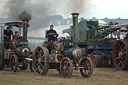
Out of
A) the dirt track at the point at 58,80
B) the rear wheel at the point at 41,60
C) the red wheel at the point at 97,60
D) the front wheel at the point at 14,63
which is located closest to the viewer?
the dirt track at the point at 58,80

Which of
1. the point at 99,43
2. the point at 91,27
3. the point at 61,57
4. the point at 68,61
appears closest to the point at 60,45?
the point at 61,57

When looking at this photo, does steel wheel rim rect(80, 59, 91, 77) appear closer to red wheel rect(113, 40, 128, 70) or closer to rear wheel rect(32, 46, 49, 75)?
rear wheel rect(32, 46, 49, 75)

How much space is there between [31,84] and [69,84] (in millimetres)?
1021

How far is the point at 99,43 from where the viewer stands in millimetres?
18984

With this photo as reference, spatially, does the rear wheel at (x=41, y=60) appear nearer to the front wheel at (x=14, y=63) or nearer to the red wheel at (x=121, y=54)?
the front wheel at (x=14, y=63)

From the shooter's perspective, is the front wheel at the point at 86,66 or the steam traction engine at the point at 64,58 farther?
the steam traction engine at the point at 64,58

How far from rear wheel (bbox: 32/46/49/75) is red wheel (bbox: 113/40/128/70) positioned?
4.03 meters

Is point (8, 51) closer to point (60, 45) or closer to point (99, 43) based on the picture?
point (60, 45)

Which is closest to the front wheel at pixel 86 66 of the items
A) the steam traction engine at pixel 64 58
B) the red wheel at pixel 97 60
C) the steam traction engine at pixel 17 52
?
the steam traction engine at pixel 64 58

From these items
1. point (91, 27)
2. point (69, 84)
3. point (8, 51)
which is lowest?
point (69, 84)

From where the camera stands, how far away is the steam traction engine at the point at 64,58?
1096 centimetres

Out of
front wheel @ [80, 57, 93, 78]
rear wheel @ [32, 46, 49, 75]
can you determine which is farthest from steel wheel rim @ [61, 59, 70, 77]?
rear wheel @ [32, 46, 49, 75]

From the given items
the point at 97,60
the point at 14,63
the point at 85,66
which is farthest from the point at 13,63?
the point at 97,60

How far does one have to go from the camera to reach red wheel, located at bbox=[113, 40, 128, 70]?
1416 centimetres
